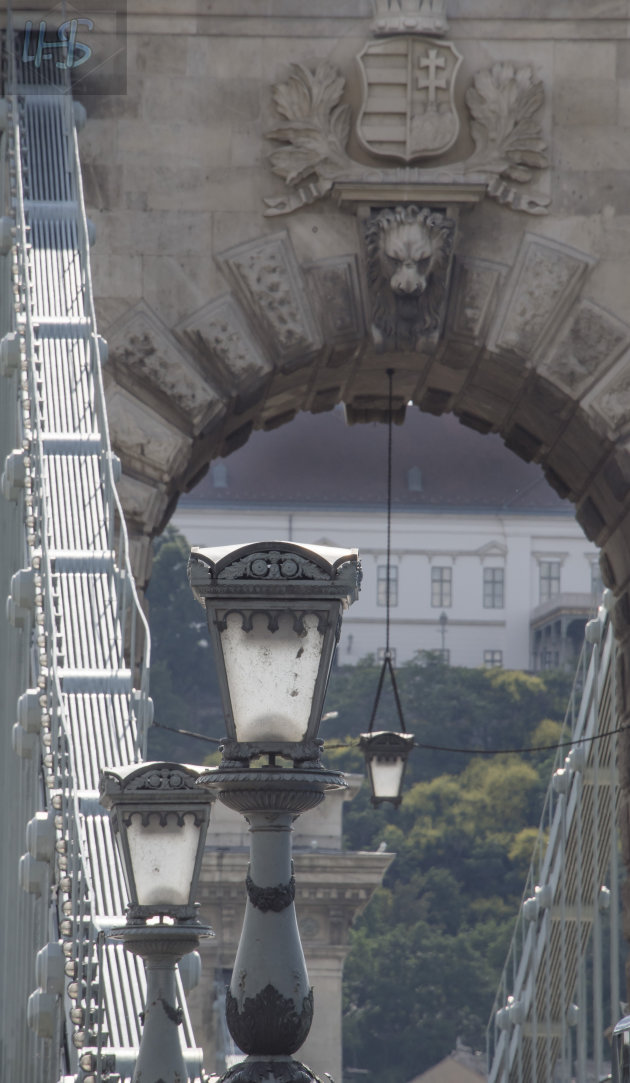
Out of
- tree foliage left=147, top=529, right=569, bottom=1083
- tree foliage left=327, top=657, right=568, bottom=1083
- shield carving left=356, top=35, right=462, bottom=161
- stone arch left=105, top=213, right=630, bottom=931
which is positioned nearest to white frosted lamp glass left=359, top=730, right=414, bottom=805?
stone arch left=105, top=213, right=630, bottom=931

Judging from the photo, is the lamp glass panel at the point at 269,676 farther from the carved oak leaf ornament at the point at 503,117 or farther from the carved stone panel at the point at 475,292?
the carved oak leaf ornament at the point at 503,117

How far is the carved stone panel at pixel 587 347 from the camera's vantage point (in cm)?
1195

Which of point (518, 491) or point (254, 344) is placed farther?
point (518, 491)

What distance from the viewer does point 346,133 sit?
1205 cm

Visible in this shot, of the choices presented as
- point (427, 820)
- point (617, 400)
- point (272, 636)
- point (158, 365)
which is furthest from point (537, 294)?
point (427, 820)

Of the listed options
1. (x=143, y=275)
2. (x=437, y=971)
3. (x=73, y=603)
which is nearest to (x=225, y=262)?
(x=143, y=275)

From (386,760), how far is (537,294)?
292 inches

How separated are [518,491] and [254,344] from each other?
10216cm

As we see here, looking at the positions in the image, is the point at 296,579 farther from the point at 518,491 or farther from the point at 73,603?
the point at 518,491

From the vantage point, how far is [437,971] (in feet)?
270

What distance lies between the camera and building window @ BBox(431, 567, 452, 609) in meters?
113

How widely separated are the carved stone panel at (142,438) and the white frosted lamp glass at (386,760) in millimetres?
6923

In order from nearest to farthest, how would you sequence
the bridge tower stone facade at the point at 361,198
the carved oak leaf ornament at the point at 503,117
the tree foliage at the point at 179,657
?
the bridge tower stone facade at the point at 361,198 → the carved oak leaf ornament at the point at 503,117 → the tree foliage at the point at 179,657

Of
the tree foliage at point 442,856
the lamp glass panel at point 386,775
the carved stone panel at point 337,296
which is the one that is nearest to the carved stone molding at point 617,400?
the carved stone panel at point 337,296
